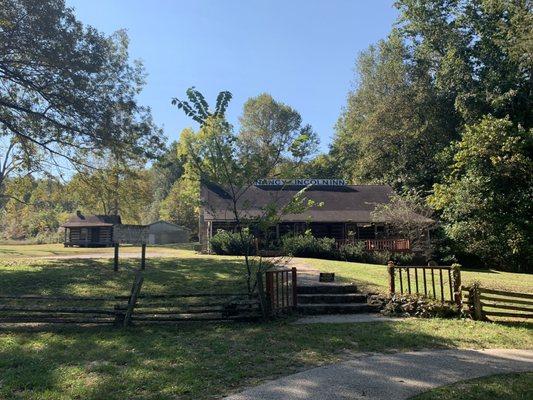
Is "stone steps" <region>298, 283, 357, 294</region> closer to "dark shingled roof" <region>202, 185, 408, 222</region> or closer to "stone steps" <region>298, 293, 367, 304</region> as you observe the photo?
"stone steps" <region>298, 293, 367, 304</region>

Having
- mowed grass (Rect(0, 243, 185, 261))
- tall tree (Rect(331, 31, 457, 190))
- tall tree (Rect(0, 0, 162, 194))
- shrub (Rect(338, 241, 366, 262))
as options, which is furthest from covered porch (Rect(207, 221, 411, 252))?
tall tree (Rect(0, 0, 162, 194))

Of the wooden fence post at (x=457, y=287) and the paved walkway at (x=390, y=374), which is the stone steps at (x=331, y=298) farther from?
the paved walkway at (x=390, y=374)

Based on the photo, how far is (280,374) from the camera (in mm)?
6277

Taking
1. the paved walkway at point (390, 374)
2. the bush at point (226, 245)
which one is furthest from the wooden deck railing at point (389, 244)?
the paved walkway at point (390, 374)

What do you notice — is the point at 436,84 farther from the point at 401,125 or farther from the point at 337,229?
the point at 337,229

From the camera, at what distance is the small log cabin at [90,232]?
4900 centimetres

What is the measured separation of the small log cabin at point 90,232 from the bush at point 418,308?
42.4 meters

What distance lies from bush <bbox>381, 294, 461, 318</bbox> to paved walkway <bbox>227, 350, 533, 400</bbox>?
2625 millimetres

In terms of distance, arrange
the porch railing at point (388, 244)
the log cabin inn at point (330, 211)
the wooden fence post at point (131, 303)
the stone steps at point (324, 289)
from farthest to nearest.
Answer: the log cabin inn at point (330, 211)
the porch railing at point (388, 244)
the stone steps at point (324, 289)
the wooden fence post at point (131, 303)

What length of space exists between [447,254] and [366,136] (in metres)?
13.1

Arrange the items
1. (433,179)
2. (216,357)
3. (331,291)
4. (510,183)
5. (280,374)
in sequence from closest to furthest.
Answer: (280,374), (216,357), (331,291), (510,183), (433,179)

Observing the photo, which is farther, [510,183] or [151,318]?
[510,183]

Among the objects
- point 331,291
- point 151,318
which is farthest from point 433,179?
point 151,318

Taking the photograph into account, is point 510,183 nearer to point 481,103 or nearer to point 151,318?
point 481,103
